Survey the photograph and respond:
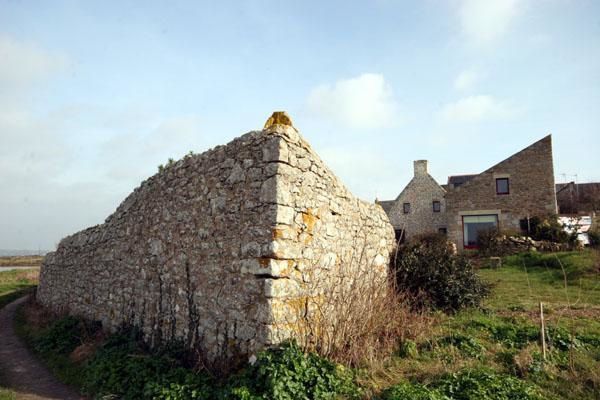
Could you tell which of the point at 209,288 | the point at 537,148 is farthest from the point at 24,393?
the point at 537,148

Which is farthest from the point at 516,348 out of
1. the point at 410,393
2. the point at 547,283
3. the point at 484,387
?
the point at 547,283

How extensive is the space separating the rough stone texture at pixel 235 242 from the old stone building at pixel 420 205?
20462mm

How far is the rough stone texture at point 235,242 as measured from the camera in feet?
17.1

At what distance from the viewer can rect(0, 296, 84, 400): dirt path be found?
593 cm

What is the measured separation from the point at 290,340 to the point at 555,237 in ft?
55.4

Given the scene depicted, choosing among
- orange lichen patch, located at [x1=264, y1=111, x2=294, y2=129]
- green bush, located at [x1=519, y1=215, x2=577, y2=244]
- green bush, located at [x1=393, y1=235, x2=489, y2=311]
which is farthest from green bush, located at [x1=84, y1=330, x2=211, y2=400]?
green bush, located at [x1=519, y1=215, x2=577, y2=244]

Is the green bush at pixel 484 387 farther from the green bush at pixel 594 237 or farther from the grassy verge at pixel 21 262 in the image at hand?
the grassy verge at pixel 21 262

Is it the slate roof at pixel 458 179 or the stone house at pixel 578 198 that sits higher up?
the slate roof at pixel 458 179

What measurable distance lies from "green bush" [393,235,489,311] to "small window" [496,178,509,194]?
13.3 metres

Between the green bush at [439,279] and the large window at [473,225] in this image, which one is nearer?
the green bush at [439,279]

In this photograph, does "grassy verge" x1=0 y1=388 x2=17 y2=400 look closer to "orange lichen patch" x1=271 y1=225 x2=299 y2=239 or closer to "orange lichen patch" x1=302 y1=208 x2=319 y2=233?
"orange lichen patch" x1=271 y1=225 x2=299 y2=239

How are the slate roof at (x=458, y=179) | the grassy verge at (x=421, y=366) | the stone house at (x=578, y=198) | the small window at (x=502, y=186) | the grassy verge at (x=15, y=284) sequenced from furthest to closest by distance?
the slate roof at (x=458, y=179), the stone house at (x=578, y=198), the small window at (x=502, y=186), the grassy verge at (x=15, y=284), the grassy verge at (x=421, y=366)

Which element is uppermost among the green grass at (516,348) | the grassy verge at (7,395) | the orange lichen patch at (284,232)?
the orange lichen patch at (284,232)

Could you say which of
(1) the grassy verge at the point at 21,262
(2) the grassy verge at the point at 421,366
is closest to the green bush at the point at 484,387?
(2) the grassy verge at the point at 421,366
